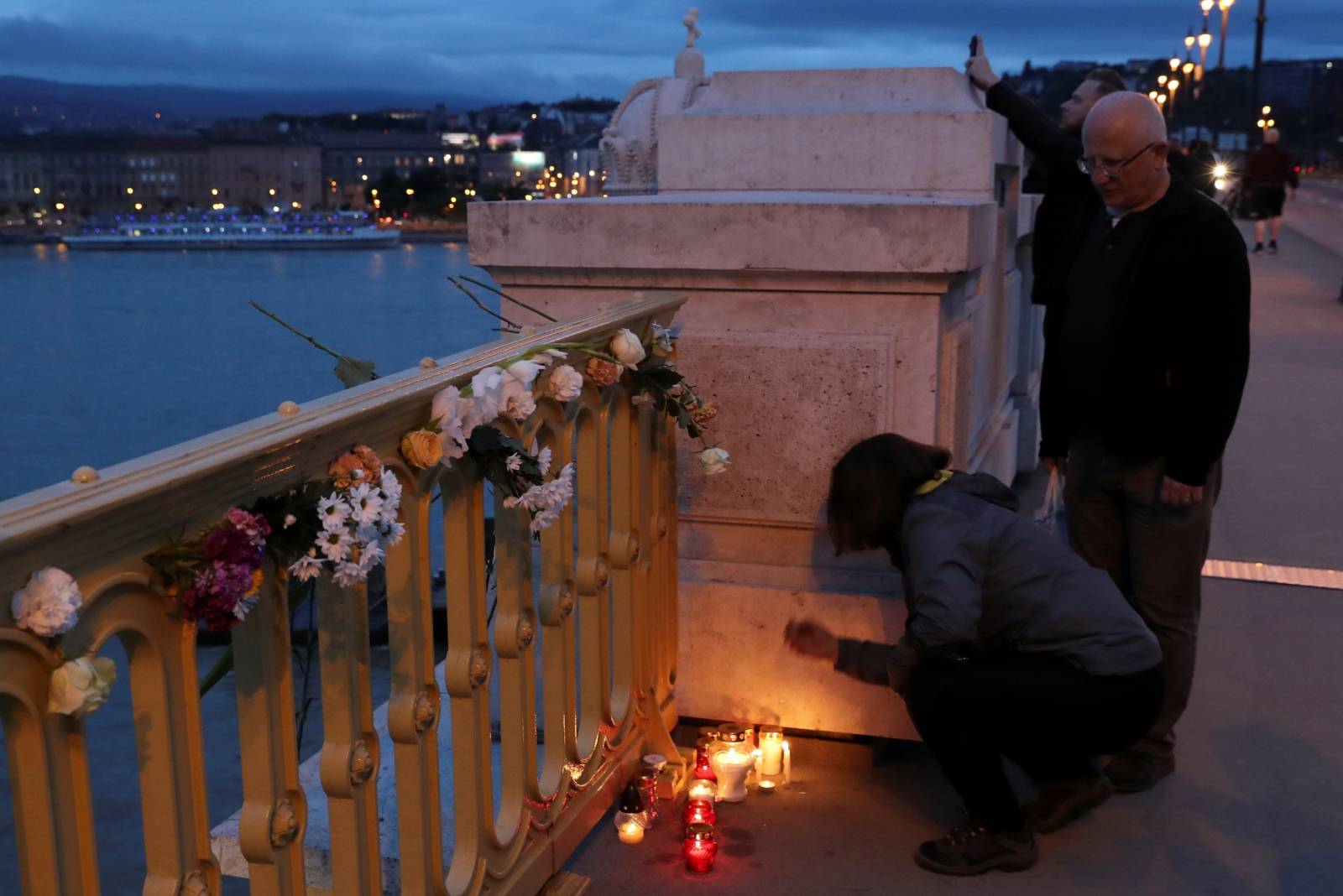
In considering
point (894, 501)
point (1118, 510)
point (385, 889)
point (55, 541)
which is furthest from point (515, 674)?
point (1118, 510)

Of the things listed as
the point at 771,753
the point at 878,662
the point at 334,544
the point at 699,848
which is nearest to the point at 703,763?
the point at 771,753

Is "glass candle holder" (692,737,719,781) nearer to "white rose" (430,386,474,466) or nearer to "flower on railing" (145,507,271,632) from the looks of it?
"white rose" (430,386,474,466)

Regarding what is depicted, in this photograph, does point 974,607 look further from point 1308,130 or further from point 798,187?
point 1308,130

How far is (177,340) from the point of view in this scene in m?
77.3

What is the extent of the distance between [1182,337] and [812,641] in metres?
1.09

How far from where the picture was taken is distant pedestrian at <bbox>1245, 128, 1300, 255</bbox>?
60.4 feet

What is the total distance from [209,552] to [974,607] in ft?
5.58

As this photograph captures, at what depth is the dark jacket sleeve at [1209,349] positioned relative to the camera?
304cm

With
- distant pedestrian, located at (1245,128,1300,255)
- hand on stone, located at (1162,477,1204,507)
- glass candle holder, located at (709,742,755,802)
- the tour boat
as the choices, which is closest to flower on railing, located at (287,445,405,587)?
glass candle holder, located at (709,742,755,802)

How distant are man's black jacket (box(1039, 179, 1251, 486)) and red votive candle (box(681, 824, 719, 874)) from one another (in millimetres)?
1305

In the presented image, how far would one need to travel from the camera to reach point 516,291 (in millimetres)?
3496

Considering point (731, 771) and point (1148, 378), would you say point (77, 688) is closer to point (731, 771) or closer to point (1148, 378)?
point (731, 771)

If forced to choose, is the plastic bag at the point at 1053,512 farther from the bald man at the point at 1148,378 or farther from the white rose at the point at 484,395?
the white rose at the point at 484,395

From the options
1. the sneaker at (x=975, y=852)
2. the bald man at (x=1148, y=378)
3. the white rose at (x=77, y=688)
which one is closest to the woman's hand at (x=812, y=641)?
the sneaker at (x=975, y=852)
